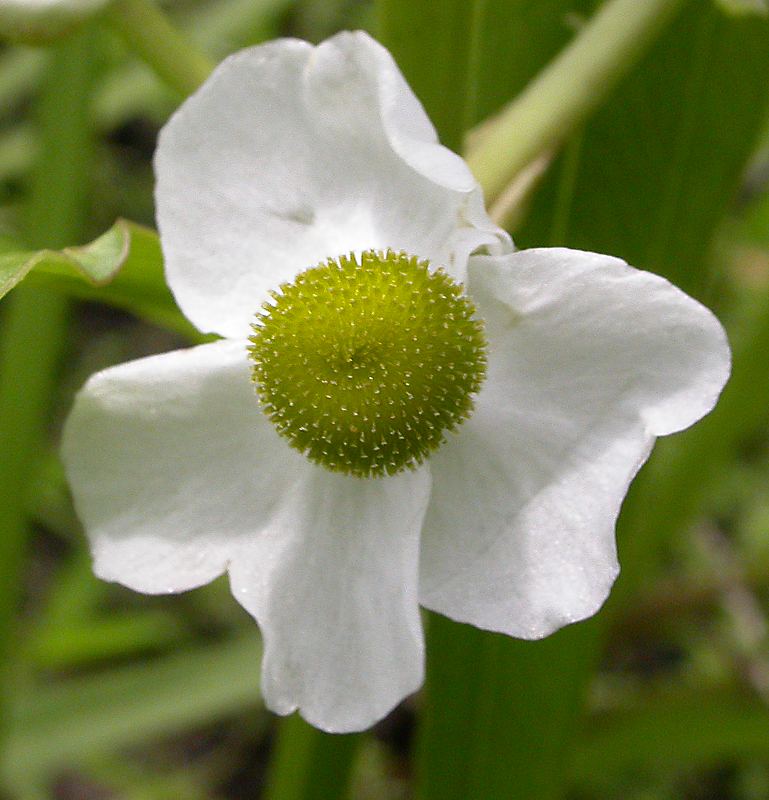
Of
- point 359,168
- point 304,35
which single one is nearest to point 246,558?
point 359,168

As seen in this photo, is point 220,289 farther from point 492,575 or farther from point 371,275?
point 492,575

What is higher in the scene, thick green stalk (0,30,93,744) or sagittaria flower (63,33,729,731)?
sagittaria flower (63,33,729,731)

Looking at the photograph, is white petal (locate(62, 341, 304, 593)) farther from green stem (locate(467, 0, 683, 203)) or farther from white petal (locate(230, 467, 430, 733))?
green stem (locate(467, 0, 683, 203))

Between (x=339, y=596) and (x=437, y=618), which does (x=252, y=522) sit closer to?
(x=339, y=596)

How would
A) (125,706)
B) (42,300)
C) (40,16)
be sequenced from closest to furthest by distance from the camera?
1. (40,16)
2. (42,300)
3. (125,706)

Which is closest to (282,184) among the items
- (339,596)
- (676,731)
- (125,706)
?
(339,596)

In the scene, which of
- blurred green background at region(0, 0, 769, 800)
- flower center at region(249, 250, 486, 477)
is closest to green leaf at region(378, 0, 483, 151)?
blurred green background at region(0, 0, 769, 800)
